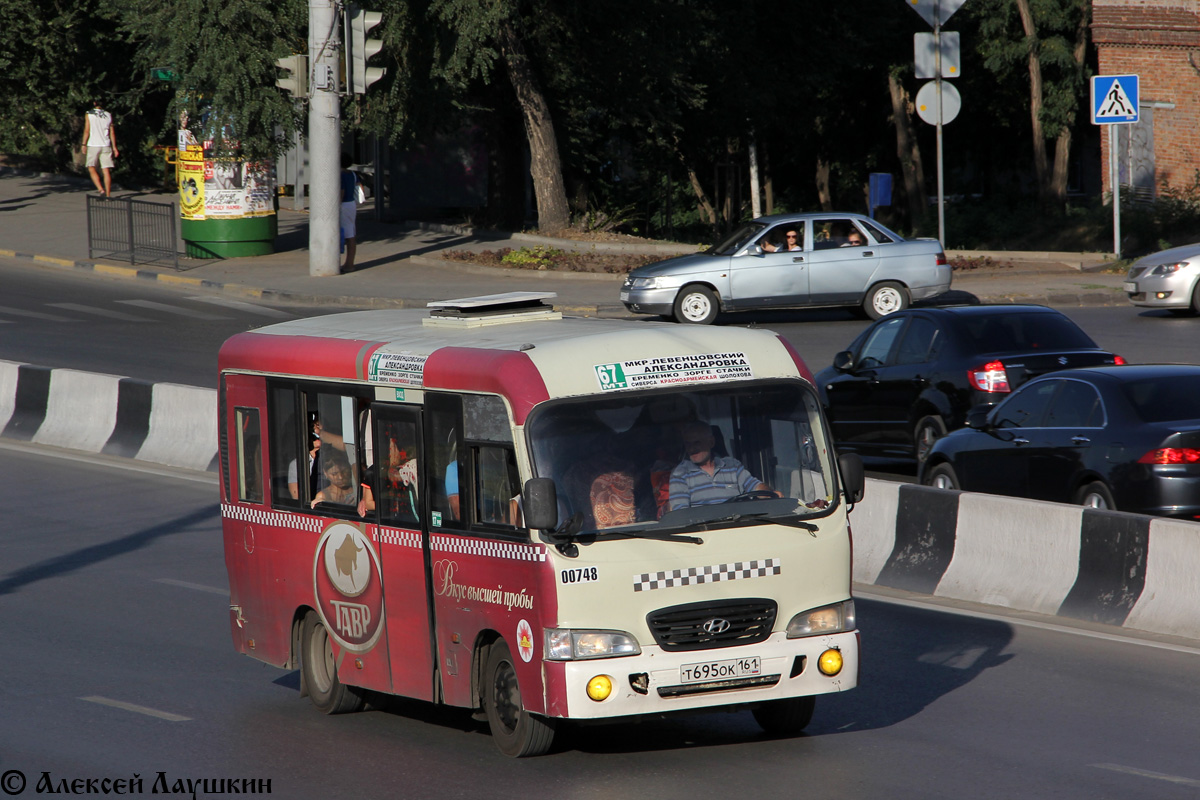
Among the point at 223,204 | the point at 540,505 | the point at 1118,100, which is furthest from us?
the point at 223,204

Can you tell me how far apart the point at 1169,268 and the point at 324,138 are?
14.1 meters

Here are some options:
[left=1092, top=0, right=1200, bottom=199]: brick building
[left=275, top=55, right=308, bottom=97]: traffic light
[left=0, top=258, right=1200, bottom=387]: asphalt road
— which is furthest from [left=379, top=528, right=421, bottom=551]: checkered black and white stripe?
[left=1092, top=0, right=1200, bottom=199]: brick building

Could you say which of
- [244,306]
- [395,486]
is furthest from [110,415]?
[395,486]

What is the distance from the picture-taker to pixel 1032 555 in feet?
35.9

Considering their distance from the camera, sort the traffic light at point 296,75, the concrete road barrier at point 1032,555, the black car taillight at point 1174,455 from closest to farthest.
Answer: the concrete road barrier at point 1032,555 → the black car taillight at point 1174,455 → the traffic light at point 296,75

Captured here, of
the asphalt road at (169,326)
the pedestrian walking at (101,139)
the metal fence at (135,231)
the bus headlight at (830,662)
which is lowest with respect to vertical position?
the bus headlight at (830,662)

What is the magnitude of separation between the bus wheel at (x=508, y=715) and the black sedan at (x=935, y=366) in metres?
Answer: 8.35

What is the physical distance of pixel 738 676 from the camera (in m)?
7.19

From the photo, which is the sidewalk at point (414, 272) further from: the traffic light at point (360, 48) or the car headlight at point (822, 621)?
the car headlight at point (822, 621)

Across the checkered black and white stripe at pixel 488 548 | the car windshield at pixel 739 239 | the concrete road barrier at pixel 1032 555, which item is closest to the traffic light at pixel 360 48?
the car windshield at pixel 739 239

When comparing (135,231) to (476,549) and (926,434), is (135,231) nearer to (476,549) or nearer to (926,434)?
(926,434)

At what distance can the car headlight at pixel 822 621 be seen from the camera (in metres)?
7.35

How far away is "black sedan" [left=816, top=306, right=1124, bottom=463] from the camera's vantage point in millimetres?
14758

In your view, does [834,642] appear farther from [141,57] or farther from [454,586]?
[141,57]
